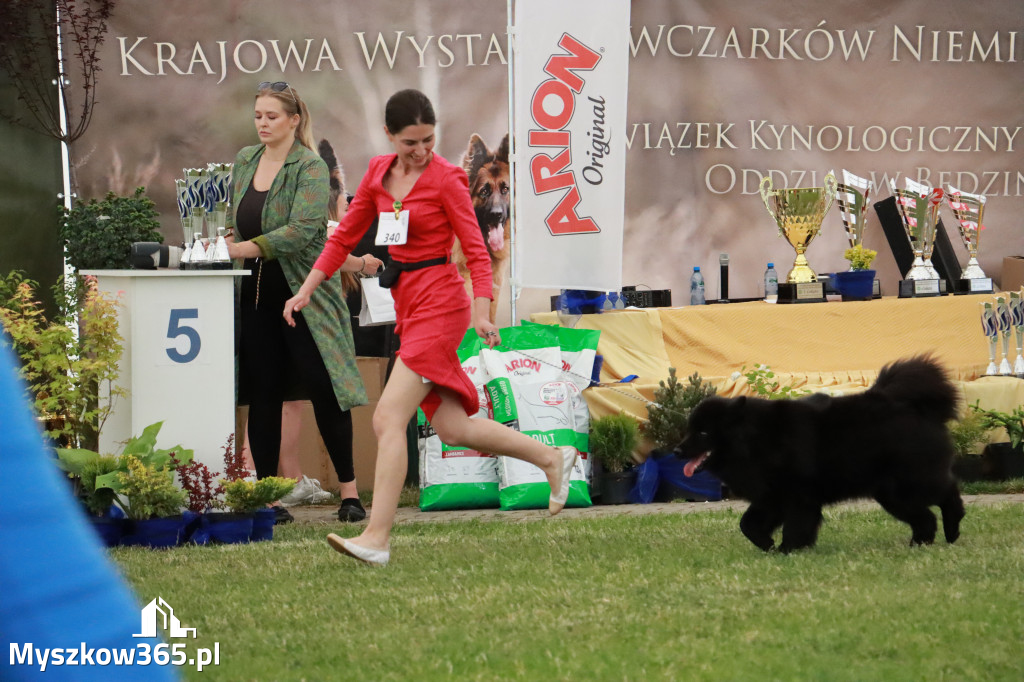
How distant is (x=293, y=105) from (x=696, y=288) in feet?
9.60

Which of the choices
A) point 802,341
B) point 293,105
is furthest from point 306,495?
point 802,341

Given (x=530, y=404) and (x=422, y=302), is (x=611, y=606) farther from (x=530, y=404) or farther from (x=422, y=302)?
(x=530, y=404)

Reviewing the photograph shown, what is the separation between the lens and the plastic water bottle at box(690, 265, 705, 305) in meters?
7.44

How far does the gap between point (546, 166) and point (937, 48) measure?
10.7 ft

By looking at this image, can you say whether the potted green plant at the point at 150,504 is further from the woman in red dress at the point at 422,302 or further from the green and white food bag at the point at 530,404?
the green and white food bag at the point at 530,404

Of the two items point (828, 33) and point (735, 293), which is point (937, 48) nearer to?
point (828, 33)

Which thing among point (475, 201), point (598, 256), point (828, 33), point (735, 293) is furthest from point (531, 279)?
point (828, 33)

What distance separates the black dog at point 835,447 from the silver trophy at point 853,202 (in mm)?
3558

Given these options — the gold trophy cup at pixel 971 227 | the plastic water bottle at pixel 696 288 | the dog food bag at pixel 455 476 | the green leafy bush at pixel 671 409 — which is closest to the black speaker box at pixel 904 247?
the gold trophy cup at pixel 971 227

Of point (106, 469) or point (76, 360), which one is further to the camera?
point (76, 360)

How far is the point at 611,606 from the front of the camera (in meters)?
3.39

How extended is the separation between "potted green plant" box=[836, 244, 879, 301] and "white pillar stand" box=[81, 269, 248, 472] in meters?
3.83

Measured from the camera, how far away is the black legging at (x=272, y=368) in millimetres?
5617

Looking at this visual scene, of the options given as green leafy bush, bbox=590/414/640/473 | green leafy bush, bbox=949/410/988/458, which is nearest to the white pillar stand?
green leafy bush, bbox=590/414/640/473
